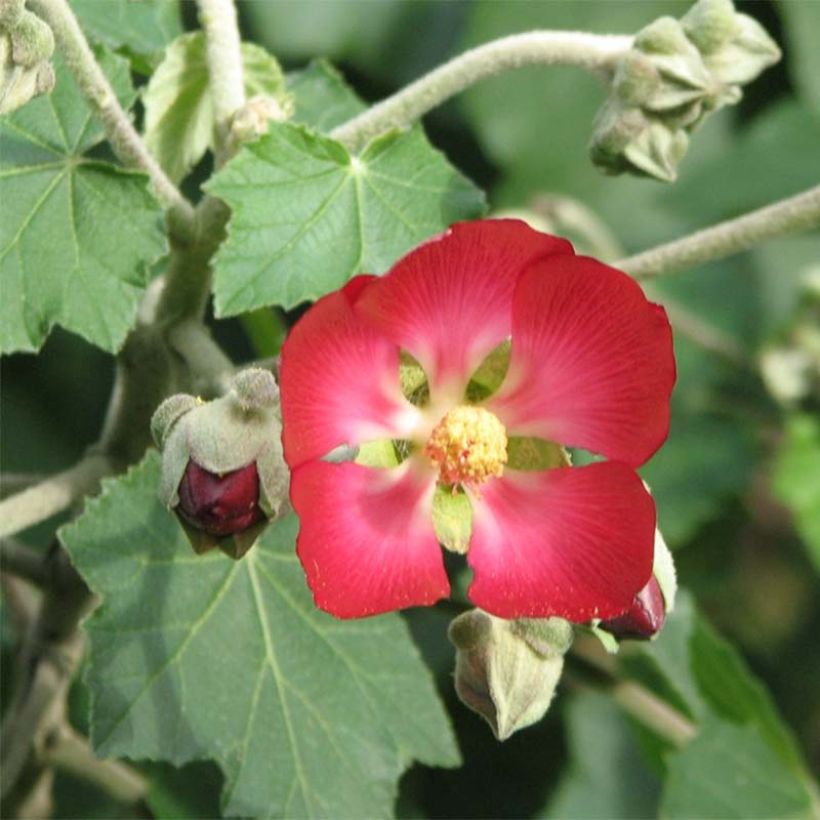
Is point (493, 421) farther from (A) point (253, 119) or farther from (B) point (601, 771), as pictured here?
(B) point (601, 771)

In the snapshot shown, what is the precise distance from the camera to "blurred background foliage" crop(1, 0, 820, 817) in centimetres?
179

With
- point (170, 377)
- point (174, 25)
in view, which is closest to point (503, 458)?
point (170, 377)

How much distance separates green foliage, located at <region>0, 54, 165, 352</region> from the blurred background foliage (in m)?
0.64

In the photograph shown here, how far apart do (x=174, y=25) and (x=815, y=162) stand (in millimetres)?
1072

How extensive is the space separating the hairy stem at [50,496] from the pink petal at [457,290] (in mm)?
315

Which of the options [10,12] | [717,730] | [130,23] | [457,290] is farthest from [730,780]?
[10,12]

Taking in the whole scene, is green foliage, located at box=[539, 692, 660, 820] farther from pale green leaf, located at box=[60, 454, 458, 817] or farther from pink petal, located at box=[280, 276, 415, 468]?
pink petal, located at box=[280, 276, 415, 468]

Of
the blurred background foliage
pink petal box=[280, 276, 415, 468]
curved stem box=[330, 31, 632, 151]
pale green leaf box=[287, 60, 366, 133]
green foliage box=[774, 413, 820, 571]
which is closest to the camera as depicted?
pink petal box=[280, 276, 415, 468]

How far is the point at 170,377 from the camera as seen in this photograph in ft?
3.85

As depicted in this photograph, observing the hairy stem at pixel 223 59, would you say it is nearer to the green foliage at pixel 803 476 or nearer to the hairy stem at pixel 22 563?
the hairy stem at pixel 22 563

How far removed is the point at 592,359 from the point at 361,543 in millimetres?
172

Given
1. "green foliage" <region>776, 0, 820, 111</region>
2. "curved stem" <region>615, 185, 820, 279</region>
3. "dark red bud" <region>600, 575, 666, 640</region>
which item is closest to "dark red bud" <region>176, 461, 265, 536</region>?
"dark red bud" <region>600, 575, 666, 640</region>

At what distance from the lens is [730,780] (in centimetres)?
151

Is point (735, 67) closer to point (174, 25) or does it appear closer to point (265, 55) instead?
point (265, 55)
